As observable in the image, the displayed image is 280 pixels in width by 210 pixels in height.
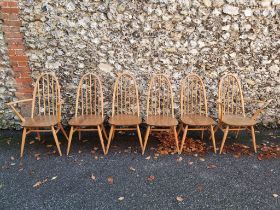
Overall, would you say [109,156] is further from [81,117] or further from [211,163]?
[211,163]

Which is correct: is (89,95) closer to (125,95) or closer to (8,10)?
(125,95)

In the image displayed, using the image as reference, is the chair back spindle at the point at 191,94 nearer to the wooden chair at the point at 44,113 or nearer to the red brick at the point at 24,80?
the wooden chair at the point at 44,113

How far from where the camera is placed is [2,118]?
4145 mm

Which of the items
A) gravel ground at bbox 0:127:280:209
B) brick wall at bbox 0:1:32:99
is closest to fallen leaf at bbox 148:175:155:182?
gravel ground at bbox 0:127:280:209

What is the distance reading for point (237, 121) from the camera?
3473 mm

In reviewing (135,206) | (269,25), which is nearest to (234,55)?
(269,25)

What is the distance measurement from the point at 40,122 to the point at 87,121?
1.86 feet

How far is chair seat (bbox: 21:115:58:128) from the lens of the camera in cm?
330

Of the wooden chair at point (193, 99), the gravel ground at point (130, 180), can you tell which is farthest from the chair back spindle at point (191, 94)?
the gravel ground at point (130, 180)

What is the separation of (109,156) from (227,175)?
139cm

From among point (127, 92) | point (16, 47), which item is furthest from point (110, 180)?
point (16, 47)

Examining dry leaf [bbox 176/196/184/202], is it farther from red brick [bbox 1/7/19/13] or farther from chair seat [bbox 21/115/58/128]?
red brick [bbox 1/7/19/13]

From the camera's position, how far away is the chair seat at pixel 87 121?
3352 millimetres

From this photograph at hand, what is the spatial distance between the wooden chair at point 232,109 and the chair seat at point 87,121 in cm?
153
